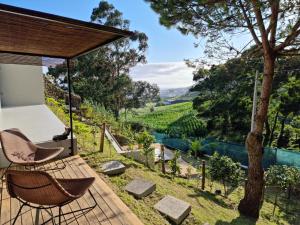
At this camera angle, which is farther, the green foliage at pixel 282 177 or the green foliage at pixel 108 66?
the green foliage at pixel 108 66

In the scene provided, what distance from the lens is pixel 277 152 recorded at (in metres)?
10.1

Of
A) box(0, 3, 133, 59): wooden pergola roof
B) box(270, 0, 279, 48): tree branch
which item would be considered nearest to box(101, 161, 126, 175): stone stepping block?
box(0, 3, 133, 59): wooden pergola roof

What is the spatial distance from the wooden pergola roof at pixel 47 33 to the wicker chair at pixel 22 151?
1.32m

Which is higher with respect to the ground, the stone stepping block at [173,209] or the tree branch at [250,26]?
the tree branch at [250,26]

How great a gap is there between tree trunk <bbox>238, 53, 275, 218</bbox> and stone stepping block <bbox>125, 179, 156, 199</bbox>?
235 centimetres

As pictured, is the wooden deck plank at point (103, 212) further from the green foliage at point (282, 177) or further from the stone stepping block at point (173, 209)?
the green foliage at point (282, 177)

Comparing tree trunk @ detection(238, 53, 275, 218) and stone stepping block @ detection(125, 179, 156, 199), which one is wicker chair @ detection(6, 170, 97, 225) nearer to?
stone stepping block @ detection(125, 179, 156, 199)

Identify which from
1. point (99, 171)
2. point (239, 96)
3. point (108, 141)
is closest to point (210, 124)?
point (239, 96)

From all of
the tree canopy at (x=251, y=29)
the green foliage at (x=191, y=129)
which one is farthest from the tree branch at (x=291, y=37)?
the green foliage at (x=191, y=129)

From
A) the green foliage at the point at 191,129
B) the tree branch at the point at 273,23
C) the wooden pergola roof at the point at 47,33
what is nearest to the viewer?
the wooden pergola roof at the point at 47,33

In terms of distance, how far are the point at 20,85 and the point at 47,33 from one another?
8361 mm

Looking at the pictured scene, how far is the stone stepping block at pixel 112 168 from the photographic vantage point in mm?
4523

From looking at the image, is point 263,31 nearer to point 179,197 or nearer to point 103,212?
point 179,197

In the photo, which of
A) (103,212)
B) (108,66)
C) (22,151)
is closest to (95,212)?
(103,212)
